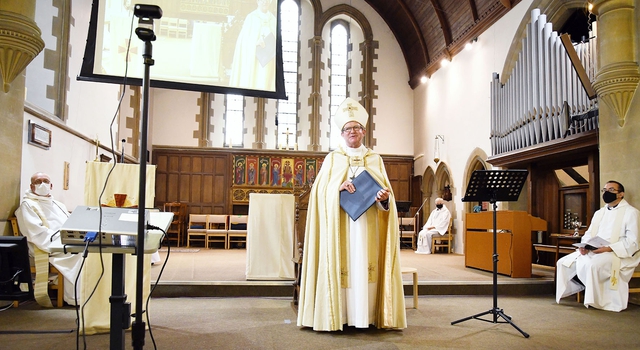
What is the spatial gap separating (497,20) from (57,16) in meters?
7.48

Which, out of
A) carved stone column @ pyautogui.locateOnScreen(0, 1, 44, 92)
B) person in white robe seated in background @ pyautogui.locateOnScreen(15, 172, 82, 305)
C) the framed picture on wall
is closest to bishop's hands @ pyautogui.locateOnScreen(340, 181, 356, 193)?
person in white robe seated in background @ pyautogui.locateOnScreen(15, 172, 82, 305)

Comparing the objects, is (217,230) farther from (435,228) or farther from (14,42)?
(14,42)

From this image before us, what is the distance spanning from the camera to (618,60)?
204 inches

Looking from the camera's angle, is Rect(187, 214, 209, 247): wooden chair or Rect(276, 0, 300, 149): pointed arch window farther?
Rect(276, 0, 300, 149): pointed arch window

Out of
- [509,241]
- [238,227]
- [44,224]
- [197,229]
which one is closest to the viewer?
[44,224]

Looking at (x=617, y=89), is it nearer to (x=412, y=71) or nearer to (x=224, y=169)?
(x=412, y=71)

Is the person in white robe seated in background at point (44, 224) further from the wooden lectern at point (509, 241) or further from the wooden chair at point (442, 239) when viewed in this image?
the wooden chair at point (442, 239)

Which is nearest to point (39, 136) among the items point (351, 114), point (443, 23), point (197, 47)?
point (197, 47)

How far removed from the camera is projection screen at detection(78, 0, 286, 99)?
416 cm

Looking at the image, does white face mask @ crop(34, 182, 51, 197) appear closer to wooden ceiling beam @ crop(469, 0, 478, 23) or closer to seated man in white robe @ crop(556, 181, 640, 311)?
seated man in white robe @ crop(556, 181, 640, 311)

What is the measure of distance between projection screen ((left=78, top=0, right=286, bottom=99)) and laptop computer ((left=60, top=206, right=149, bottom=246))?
1810 mm

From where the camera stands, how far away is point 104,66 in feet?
13.6

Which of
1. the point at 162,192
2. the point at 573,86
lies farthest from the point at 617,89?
the point at 162,192

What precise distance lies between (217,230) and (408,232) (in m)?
4.34
